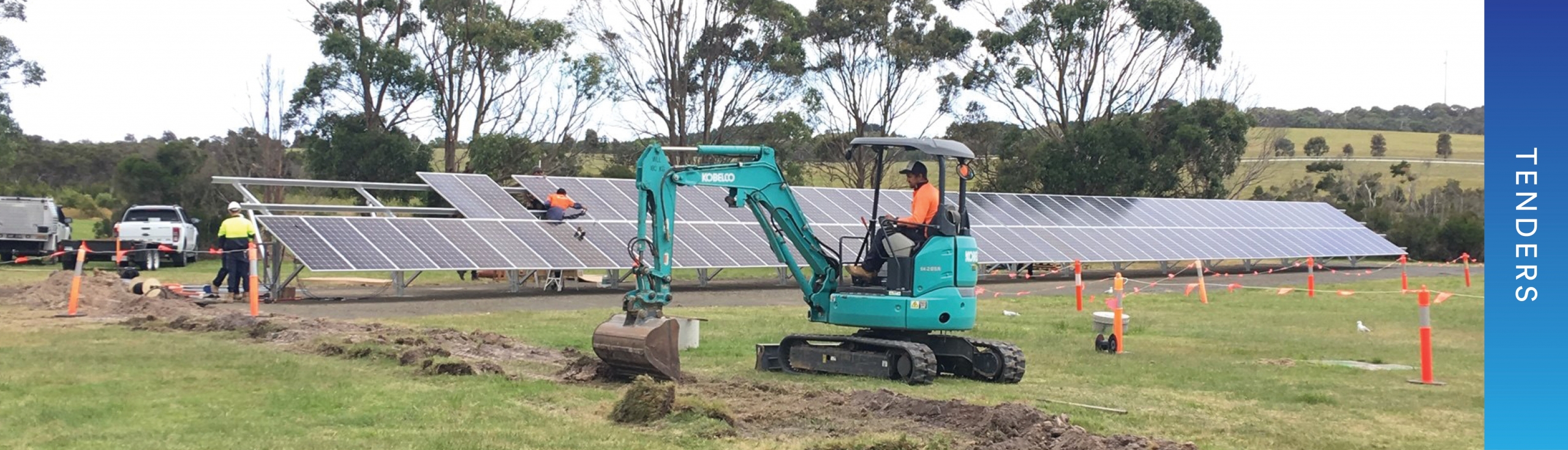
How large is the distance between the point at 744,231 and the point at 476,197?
575cm

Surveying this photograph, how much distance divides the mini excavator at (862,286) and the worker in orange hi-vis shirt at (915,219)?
7cm

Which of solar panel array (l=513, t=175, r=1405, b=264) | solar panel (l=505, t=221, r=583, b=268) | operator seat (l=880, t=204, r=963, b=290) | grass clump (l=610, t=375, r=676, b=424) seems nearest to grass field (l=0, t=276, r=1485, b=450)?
grass clump (l=610, t=375, r=676, b=424)

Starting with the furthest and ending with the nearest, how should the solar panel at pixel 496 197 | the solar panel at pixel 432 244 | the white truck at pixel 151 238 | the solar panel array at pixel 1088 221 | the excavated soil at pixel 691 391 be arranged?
the white truck at pixel 151 238
the solar panel array at pixel 1088 221
the solar panel at pixel 496 197
the solar panel at pixel 432 244
the excavated soil at pixel 691 391

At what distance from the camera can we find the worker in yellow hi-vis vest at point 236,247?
2019cm

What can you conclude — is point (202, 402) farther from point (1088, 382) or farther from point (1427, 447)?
point (1427, 447)

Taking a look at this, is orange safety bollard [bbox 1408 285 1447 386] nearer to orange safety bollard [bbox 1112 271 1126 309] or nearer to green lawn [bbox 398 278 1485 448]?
green lawn [bbox 398 278 1485 448]

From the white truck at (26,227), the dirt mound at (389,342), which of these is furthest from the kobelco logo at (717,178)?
the white truck at (26,227)

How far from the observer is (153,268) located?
3083cm

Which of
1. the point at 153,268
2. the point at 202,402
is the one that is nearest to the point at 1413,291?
the point at 202,402

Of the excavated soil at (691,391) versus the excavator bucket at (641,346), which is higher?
the excavator bucket at (641,346)

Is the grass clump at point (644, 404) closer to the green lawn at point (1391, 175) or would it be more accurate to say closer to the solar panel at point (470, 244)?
the solar panel at point (470, 244)

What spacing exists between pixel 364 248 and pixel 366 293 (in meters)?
2.06

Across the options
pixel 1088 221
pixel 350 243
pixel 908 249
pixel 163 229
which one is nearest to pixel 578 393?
pixel 908 249

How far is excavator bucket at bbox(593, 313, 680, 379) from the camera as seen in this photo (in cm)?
1068
